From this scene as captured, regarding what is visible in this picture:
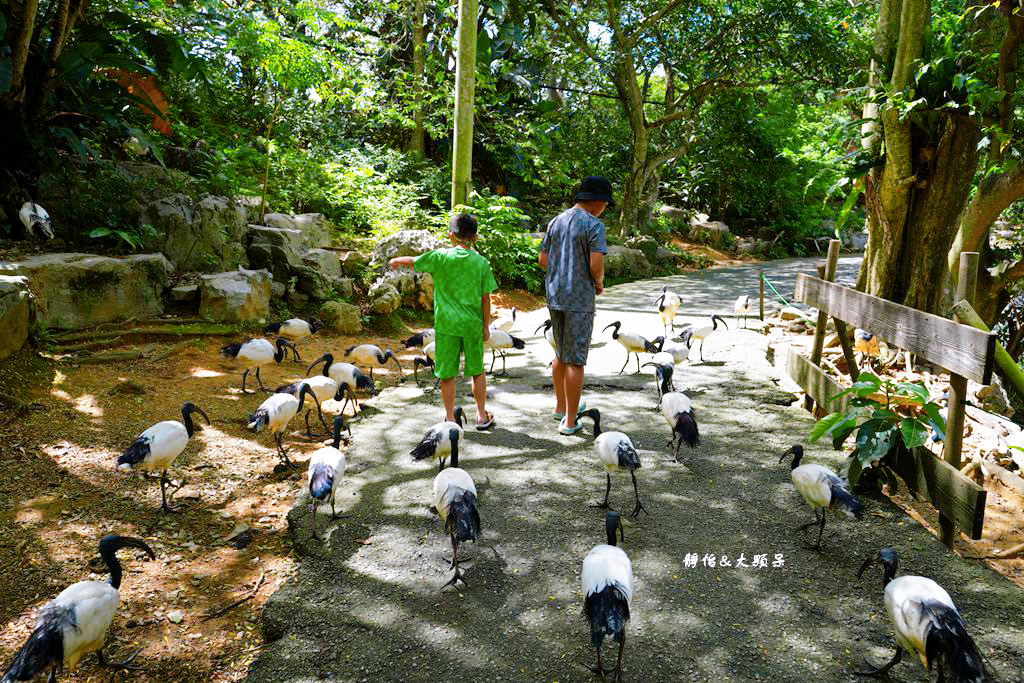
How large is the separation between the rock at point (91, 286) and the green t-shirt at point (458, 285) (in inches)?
170

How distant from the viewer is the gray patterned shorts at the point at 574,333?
17.7 ft

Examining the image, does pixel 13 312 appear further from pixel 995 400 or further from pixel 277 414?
pixel 995 400

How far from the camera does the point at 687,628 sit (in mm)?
3256

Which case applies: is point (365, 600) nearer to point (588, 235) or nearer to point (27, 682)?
point (27, 682)

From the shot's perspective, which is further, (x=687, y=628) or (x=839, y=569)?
(x=839, y=569)

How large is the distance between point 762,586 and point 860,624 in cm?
49

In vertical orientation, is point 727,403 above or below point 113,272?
below

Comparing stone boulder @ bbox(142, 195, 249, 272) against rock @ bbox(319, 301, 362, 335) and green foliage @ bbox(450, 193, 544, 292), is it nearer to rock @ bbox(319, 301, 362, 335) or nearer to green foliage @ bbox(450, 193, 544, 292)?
rock @ bbox(319, 301, 362, 335)

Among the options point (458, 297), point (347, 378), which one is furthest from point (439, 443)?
point (347, 378)

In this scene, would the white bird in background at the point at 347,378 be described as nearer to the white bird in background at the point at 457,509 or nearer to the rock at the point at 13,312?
the rock at the point at 13,312

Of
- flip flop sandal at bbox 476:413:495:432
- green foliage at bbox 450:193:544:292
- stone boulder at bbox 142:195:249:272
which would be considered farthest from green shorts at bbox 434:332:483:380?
green foliage at bbox 450:193:544:292

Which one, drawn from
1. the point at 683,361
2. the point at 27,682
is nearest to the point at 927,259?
the point at 683,361

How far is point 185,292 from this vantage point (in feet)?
28.5

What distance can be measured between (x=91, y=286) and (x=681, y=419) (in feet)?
21.3
